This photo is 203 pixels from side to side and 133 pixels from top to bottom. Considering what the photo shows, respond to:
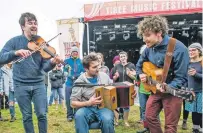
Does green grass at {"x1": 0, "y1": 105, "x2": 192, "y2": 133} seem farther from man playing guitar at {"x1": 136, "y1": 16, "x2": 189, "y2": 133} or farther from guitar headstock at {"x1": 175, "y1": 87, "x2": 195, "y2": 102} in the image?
guitar headstock at {"x1": 175, "y1": 87, "x2": 195, "y2": 102}

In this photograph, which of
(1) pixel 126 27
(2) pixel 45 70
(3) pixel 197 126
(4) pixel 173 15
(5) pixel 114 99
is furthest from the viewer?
(1) pixel 126 27

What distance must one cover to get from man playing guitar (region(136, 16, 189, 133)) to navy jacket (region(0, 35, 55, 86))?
4.72ft

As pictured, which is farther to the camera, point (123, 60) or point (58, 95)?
point (58, 95)

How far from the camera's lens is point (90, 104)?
419 centimetres

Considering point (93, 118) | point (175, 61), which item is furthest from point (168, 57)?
point (93, 118)

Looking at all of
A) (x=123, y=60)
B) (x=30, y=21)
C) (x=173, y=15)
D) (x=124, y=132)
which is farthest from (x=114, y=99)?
(x=173, y=15)

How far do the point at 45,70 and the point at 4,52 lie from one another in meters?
0.64

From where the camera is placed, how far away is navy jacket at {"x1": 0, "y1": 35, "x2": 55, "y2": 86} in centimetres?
475

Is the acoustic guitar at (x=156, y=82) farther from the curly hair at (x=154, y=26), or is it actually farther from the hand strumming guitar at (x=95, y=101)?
the hand strumming guitar at (x=95, y=101)

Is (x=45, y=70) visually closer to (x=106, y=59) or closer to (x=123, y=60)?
(x=123, y=60)

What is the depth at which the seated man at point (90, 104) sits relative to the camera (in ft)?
13.8

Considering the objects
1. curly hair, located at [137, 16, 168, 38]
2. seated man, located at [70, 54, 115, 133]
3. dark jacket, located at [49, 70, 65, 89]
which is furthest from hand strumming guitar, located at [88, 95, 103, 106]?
dark jacket, located at [49, 70, 65, 89]

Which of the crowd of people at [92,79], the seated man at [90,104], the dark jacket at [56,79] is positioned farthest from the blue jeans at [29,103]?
the dark jacket at [56,79]

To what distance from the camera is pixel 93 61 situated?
444 cm
